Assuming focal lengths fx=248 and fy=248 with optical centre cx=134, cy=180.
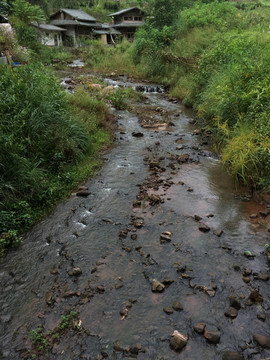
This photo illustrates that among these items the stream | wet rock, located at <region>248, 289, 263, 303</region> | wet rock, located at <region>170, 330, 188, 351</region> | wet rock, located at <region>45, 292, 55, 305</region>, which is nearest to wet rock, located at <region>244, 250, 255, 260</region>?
the stream

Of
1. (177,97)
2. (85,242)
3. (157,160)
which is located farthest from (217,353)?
(177,97)

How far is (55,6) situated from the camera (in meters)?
47.7

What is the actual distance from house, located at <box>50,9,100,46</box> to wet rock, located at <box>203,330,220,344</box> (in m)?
41.3

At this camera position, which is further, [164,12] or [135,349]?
[164,12]

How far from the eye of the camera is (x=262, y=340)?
2.87 metres

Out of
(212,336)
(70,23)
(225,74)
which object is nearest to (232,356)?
(212,336)

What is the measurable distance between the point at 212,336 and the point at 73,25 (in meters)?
44.0

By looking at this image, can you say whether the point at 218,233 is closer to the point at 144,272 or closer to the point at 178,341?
the point at 144,272

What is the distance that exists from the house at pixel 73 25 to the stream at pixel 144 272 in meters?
38.2

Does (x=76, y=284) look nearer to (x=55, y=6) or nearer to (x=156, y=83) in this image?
(x=156, y=83)

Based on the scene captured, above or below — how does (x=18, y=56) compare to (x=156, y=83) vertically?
above

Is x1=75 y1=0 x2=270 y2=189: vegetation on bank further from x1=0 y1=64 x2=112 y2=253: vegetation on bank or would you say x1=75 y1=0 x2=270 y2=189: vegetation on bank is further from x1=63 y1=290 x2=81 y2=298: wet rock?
x1=63 y1=290 x2=81 y2=298: wet rock

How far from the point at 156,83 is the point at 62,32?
2834cm

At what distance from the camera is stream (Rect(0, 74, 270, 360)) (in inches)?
117
